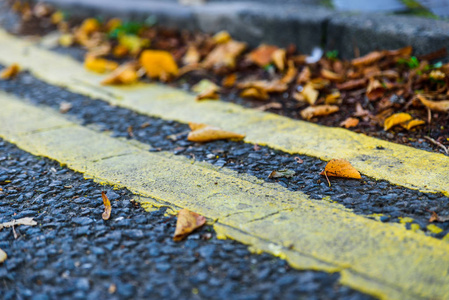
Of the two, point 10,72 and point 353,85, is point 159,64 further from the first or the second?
point 353,85

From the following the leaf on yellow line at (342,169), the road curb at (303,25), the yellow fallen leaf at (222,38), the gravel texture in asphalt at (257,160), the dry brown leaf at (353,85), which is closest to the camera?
the gravel texture in asphalt at (257,160)

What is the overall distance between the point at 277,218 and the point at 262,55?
6.21ft

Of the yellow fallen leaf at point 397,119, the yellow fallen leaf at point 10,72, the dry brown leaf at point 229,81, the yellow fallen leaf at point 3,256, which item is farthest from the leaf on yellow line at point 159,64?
the yellow fallen leaf at point 3,256

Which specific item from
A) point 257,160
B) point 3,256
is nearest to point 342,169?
point 257,160

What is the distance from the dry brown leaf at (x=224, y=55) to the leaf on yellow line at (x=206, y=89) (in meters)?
0.22

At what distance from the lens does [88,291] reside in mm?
1127

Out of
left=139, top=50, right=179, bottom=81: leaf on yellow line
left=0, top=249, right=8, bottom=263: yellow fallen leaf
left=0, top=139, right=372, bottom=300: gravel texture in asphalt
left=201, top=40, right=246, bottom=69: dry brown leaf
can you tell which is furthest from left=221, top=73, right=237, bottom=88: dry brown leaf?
left=0, top=249, right=8, bottom=263: yellow fallen leaf

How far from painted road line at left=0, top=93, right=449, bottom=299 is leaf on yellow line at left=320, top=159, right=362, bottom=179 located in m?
0.17

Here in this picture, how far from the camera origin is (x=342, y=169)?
162 cm

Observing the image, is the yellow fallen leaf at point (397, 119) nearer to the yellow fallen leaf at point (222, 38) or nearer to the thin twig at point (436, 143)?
the thin twig at point (436, 143)

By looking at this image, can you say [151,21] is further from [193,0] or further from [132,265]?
[132,265]

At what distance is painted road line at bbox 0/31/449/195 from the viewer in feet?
5.41

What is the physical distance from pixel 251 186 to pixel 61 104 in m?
1.49

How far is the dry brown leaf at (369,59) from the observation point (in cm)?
255
